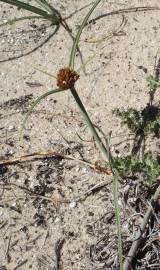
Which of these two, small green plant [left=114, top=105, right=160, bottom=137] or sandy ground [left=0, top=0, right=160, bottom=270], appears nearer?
sandy ground [left=0, top=0, right=160, bottom=270]

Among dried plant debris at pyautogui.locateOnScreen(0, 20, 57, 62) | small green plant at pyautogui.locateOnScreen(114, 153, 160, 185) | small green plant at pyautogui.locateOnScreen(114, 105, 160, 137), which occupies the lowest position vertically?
small green plant at pyautogui.locateOnScreen(114, 153, 160, 185)

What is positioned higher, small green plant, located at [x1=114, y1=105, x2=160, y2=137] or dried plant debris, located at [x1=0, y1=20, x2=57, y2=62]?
dried plant debris, located at [x1=0, y1=20, x2=57, y2=62]

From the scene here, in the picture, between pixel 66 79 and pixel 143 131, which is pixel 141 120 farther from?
pixel 66 79

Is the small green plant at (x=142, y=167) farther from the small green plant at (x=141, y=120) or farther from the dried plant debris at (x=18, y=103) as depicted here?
the dried plant debris at (x=18, y=103)

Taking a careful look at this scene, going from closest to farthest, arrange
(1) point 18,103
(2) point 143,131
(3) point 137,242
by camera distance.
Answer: (3) point 137,242
(2) point 143,131
(1) point 18,103

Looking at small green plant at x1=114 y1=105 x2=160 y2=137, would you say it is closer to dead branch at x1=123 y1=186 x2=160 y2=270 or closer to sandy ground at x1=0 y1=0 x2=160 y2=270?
sandy ground at x1=0 y1=0 x2=160 y2=270

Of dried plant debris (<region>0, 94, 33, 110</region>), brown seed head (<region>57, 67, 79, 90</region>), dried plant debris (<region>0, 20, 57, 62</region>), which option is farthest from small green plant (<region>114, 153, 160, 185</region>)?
dried plant debris (<region>0, 20, 57, 62</region>)

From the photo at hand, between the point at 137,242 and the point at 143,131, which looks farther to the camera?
the point at 143,131

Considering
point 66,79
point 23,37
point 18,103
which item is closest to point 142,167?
point 66,79

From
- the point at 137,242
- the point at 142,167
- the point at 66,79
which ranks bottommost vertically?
the point at 137,242
